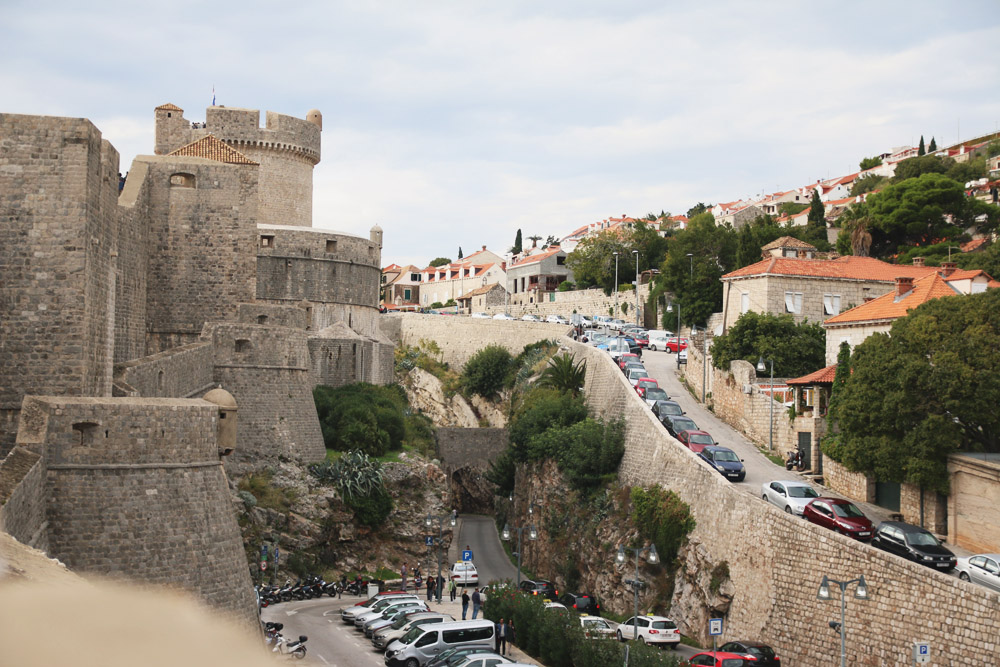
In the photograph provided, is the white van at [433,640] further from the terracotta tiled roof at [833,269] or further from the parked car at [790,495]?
the terracotta tiled roof at [833,269]

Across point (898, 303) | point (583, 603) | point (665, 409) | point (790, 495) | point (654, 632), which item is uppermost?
point (898, 303)

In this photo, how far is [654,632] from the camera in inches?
1030

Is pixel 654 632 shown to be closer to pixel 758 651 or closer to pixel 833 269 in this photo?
pixel 758 651

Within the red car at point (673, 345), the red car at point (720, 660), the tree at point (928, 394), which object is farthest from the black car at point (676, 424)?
the red car at point (673, 345)

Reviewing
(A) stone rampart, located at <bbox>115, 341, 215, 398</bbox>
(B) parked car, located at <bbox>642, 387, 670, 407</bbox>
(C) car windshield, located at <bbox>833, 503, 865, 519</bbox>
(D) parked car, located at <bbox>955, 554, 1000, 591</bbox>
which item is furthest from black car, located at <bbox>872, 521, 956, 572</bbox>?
(A) stone rampart, located at <bbox>115, 341, 215, 398</bbox>

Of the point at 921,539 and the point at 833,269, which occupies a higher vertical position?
the point at 833,269

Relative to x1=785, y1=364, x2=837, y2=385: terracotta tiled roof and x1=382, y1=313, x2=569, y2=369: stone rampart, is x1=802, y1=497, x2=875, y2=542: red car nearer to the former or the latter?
x1=785, y1=364, x2=837, y2=385: terracotta tiled roof

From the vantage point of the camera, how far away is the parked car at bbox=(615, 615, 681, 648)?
26.1 metres

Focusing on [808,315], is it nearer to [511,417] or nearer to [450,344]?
[511,417]

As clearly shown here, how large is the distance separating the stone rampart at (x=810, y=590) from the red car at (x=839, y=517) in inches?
24.2

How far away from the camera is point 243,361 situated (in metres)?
32.1

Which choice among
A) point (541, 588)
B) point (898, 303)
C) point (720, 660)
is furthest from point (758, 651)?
point (898, 303)

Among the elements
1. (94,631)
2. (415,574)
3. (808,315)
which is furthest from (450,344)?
(94,631)

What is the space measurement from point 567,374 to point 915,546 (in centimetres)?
2537
